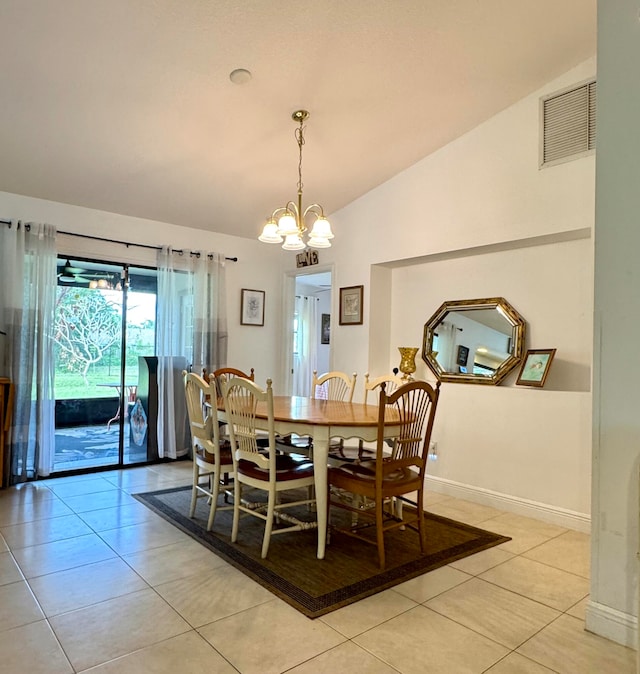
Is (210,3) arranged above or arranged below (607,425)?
above

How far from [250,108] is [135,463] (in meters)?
3.47

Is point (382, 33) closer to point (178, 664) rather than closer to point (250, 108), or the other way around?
point (250, 108)

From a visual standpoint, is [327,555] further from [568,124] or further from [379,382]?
[568,124]

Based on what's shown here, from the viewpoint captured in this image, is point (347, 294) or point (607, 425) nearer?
point (607, 425)

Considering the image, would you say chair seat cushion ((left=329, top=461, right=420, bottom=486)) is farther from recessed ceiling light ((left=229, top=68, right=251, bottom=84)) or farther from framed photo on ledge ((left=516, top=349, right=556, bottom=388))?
recessed ceiling light ((left=229, top=68, right=251, bottom=84))

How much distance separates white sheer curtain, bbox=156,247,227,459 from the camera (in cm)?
479

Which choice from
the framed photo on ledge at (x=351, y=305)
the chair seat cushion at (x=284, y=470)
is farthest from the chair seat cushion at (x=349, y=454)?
the framed photo on ledge at (x=351, y=305)

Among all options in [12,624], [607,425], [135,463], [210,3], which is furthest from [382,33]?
[135,463]

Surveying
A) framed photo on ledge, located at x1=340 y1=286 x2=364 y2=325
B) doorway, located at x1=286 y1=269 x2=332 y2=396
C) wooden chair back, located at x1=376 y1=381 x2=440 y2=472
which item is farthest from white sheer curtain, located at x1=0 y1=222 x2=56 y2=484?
doorway, located at x1=286 y1=269 x2=332 y2=396

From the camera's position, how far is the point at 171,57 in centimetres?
278

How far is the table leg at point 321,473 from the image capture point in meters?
2.64

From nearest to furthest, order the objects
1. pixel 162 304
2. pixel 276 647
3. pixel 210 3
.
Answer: pixel 276 647
pixel 210 3
pixel 162 304

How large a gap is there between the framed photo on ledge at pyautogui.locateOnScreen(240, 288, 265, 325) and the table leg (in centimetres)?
306

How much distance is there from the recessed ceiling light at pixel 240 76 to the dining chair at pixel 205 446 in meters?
1.90
